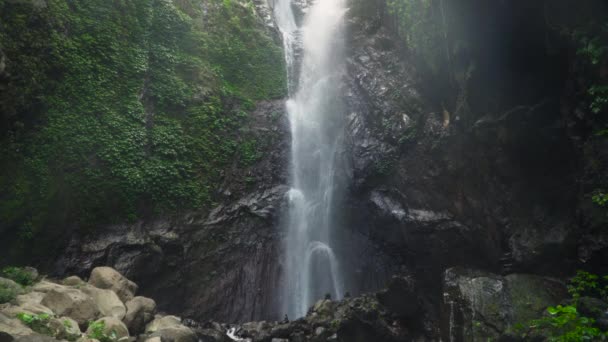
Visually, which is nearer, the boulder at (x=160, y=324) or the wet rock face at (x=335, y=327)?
the boulder at (x=160, y=324)

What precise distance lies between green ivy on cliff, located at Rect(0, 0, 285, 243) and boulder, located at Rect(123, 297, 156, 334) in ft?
11.4

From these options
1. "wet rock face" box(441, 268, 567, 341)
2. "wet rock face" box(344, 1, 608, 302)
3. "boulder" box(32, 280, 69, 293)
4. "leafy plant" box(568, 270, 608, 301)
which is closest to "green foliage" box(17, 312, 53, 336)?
"boulder" box(32, 280, 69, 293)

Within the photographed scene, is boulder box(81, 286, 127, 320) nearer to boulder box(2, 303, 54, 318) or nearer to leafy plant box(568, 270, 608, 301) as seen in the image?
boulder box(2, 303, 54, 318)

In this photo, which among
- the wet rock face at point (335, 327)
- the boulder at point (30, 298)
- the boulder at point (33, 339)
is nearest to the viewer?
the boulder at point (33, 339)

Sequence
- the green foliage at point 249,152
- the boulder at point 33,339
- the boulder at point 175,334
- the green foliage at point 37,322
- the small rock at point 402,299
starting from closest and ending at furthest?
the boulder at point 33,339, the green foliage at point 37,322, the boulder at point 175,334, the small rock at point 402,299, the green foliage at point 249,152

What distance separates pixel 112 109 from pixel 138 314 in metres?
7.26

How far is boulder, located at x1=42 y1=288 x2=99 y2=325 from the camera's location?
23.0 feet

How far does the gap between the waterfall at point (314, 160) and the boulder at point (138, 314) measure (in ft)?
15.8

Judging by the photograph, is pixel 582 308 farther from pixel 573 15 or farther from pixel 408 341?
pixel 573 15

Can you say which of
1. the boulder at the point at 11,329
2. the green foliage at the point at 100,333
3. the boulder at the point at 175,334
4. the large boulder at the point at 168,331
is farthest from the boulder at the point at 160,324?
the boulder at the point at 11,329

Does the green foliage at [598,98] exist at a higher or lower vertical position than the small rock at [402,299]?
higher

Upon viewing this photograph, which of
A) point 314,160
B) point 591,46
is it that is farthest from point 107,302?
point 591,46

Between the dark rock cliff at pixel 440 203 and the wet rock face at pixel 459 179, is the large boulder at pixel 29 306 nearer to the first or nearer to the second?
the dark rock cliff at pixel 440 203

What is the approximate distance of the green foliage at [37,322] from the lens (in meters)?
5.79
